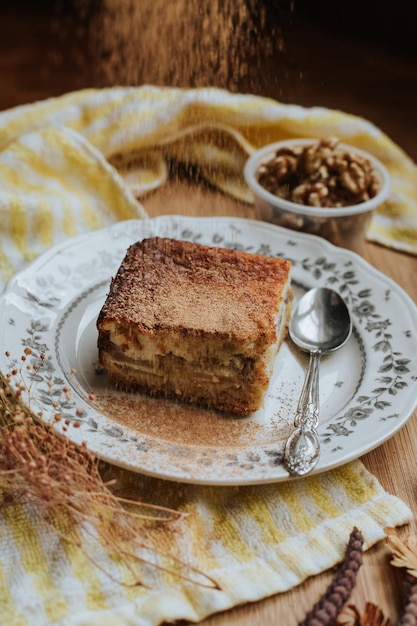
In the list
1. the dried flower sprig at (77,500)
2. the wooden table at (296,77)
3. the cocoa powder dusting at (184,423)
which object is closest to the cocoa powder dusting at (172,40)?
the wooden table at (296,77)

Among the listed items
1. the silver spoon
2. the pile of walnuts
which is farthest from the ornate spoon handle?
the pile of walnuts

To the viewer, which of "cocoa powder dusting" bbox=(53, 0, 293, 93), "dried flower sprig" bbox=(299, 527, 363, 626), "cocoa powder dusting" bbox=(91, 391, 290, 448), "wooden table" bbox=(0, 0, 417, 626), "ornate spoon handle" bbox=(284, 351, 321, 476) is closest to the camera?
"dried flower sprig" bbox=(299, 527, 363, 626)

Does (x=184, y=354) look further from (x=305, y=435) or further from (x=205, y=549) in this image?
(x=205, y=549)

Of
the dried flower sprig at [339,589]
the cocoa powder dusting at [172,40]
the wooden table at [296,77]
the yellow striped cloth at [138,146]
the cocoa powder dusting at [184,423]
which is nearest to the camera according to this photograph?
the dried flower sprig at [339,589]

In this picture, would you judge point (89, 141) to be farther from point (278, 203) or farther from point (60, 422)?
point (60, 422)

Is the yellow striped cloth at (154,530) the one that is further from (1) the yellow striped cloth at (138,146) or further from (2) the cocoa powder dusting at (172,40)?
(2) the cocoa powder dusting at (172,40)

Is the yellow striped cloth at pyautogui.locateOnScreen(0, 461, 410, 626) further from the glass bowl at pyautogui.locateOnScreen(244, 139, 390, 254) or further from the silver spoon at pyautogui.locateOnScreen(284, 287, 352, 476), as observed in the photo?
the glass bowl at pyautogui.locateOnScreen(244, 139, 390, 254)

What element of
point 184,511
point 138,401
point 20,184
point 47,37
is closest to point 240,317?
point 138,401

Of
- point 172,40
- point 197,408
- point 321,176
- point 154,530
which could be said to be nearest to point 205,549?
point 154,530
